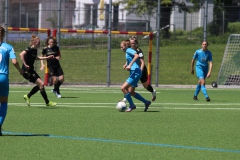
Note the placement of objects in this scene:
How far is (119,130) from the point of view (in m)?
12.4

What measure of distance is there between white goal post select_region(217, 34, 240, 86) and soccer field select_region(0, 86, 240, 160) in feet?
25.0

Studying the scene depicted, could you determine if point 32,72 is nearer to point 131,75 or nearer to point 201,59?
point 131,75

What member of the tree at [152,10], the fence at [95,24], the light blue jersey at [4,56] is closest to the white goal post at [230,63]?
the fence at [95,24]

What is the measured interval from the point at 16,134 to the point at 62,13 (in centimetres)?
1685

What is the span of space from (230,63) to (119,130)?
1708cm

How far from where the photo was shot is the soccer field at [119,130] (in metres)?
9.70

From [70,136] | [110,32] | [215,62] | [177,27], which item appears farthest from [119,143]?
[215,62]

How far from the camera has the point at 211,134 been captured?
1202 centimetres

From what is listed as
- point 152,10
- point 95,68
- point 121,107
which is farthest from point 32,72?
point 152,10

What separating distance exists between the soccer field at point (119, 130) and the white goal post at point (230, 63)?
25.0 ft

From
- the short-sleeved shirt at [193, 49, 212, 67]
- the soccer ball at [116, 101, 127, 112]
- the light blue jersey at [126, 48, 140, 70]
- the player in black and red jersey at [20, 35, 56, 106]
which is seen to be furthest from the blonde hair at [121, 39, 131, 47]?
the short-sleeved shirt at [193, 49, 212, 67]

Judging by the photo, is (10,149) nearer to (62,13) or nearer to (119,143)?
(119,143)

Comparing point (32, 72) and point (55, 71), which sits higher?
point (32, 72)

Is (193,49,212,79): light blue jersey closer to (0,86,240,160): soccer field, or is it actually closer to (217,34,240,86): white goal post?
(0,86,240,160): soccer field
